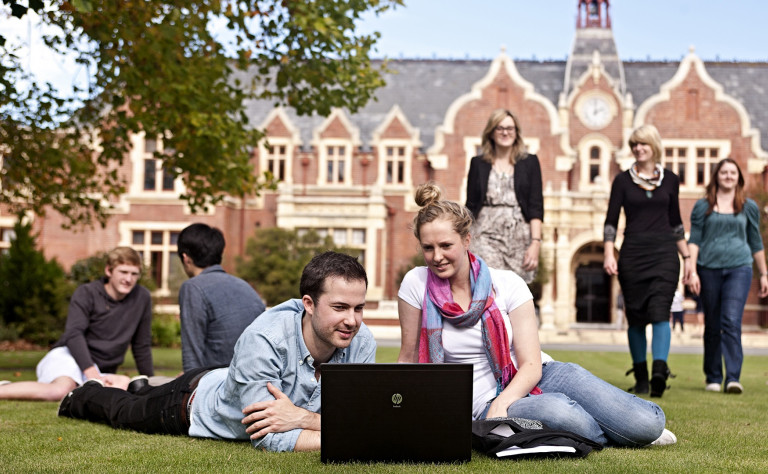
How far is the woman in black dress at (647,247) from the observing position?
7391mm

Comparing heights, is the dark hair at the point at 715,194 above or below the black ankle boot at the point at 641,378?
above

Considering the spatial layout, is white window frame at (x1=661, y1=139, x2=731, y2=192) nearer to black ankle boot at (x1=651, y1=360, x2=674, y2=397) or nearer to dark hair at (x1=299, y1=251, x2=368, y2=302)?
black ankle boot at (x1=651, y1=360, x2=674, y2=397)

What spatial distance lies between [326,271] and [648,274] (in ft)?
13.8

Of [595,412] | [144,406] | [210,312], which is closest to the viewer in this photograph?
[595,412]

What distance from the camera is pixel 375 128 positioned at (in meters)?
33.8

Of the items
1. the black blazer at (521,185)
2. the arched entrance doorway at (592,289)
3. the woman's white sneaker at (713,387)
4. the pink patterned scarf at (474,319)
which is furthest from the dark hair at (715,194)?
the arched entrance doorway at (592,289)

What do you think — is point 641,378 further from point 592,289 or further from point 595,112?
point 592,289

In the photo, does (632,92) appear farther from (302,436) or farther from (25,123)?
(302,436)

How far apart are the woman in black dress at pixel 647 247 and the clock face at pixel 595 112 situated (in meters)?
25.6

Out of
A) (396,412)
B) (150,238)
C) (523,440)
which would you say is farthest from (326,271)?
(150,238)

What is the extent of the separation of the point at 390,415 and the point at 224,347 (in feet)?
8.21

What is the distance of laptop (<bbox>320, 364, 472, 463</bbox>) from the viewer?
3725 millimetres

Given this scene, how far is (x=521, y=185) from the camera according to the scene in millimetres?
6797

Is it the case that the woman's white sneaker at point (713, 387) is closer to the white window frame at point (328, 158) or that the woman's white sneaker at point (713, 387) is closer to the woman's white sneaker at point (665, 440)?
the woman's white sneaker at point (665, 440)
